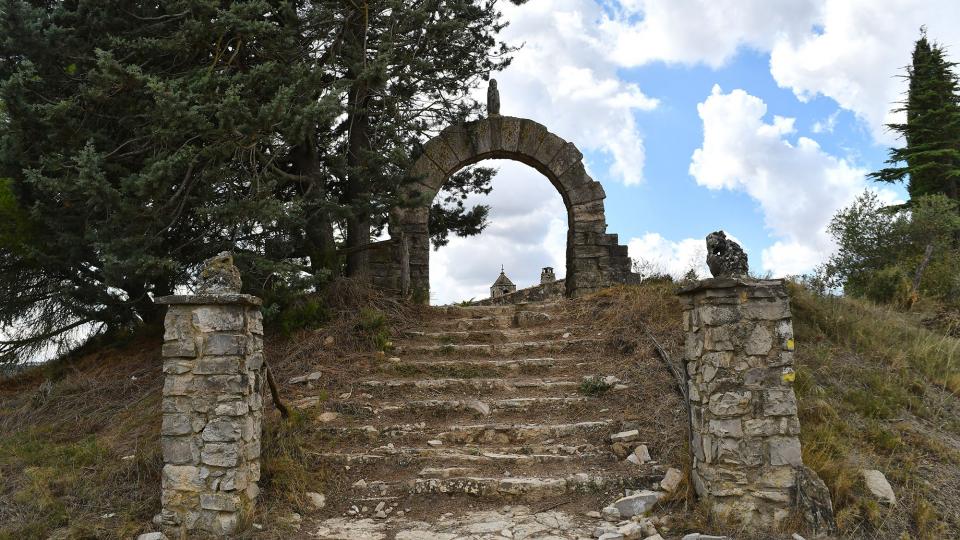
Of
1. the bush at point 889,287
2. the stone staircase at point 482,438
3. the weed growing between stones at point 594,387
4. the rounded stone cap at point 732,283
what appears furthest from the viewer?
the bush at point 889,287

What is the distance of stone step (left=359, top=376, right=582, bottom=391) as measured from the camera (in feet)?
24.3

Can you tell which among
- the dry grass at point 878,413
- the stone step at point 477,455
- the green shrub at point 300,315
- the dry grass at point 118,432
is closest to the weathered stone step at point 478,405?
the stone step at point 477,455

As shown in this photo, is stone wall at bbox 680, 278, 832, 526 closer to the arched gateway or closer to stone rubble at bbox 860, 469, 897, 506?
stone rubble at bbox 860, 469, 897, 506

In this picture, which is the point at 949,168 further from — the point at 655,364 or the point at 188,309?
the point at 188,309

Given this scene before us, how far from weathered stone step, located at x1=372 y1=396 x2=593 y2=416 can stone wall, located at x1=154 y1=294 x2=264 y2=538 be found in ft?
6.99

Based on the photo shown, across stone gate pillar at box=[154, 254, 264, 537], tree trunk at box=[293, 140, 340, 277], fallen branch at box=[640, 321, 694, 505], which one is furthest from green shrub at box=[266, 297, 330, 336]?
fallen branch at box=[640, 321, 694, 505]

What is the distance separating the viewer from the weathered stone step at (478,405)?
6977mm

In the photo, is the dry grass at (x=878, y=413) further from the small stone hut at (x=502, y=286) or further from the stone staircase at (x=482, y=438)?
the small stone hut at (x=502, y=286)

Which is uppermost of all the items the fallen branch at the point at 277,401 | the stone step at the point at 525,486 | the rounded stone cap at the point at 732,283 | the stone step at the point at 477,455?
the rounded stone cap at the point at 732,283

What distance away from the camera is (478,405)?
6980mm

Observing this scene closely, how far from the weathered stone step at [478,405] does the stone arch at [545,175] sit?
3.93 m

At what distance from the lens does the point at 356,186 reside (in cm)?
906

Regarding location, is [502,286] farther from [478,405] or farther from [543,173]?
[478,405]

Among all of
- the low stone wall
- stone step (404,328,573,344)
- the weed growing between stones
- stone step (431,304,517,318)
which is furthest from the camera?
the low stone wall
